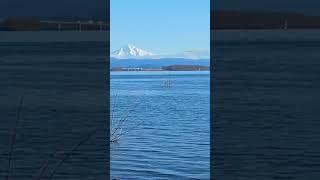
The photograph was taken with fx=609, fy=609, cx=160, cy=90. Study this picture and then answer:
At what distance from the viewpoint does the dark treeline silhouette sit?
3.75m

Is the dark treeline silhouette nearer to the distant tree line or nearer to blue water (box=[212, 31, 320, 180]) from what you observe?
blue water (box=[212, 31, 320, 180])

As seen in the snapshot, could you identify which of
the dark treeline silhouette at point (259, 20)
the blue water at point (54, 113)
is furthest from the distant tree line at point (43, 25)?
the dark treeline silhouette at point (259, 20)

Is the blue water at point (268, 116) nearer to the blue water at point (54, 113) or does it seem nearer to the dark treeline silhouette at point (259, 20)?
the dark treeline silhouette at point (259, 20)

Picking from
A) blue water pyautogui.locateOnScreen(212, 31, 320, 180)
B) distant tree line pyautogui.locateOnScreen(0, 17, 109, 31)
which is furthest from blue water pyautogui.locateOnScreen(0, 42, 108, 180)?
blue water pyautogui.locateOnScreen(212, 31, 320, 180)

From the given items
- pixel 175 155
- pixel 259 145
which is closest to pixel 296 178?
pixel 259 145

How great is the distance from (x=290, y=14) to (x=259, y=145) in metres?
1.04

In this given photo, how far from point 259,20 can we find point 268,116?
162cm

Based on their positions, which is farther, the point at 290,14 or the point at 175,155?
the point at 175,155

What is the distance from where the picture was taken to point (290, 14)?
408 cm

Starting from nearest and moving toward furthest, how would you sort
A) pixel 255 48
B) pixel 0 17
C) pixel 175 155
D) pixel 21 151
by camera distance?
pixel 0 17 < pixel 21 151 < pixel 255 48 < pixel 175 155

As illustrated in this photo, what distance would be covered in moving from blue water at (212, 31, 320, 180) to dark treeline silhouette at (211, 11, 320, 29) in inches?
5.7

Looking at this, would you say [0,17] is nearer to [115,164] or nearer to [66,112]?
[66,112]

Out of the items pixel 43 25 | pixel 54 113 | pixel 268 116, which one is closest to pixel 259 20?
pixel 43 25

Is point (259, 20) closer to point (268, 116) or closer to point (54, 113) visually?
point (268, 116)
